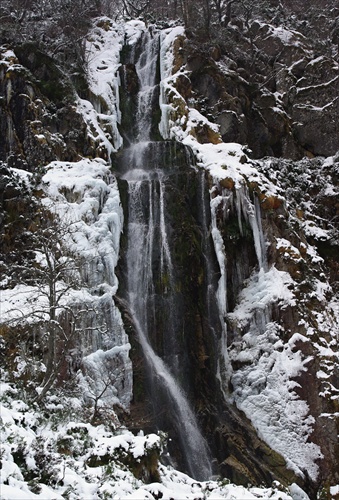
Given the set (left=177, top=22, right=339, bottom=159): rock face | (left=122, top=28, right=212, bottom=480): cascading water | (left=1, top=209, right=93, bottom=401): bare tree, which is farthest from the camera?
(left=177, top=22, right=339, bottom=159): rock face

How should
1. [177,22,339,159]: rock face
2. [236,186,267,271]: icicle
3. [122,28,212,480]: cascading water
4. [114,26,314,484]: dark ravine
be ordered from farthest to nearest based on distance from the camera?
1. [177,22,339,159]: rock face
2. [236,186,267,271]: icicle
3. [122,28,212,480]: cascading water
4. [114,26,314,484]: dark ravine

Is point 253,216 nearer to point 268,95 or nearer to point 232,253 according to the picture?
point 232,253

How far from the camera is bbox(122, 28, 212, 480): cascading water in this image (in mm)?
11195

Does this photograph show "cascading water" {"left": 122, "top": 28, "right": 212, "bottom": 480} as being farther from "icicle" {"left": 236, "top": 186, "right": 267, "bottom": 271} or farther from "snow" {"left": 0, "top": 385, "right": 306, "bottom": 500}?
"snow" {"left": 0, "top": 385, "right": 306, "bottom": 500}

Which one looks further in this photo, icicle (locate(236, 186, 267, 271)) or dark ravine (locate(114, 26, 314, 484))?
icicle (locate(236, 186, 267, 271))

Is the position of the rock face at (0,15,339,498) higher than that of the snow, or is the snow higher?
the rock face at (0,15,339,498)

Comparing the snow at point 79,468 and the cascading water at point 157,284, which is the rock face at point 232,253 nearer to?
the cascading water at point 157,284

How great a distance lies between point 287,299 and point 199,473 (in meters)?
5.12

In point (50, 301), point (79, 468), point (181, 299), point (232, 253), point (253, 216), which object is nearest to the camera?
point (79, 468)

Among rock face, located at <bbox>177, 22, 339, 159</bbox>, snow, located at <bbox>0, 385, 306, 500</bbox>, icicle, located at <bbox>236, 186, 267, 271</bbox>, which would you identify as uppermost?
rock face, located at <bbox>177, 22, 339, 159</bbox>

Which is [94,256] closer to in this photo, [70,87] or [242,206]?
[242,206]

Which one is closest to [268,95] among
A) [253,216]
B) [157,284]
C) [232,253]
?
[253,216]

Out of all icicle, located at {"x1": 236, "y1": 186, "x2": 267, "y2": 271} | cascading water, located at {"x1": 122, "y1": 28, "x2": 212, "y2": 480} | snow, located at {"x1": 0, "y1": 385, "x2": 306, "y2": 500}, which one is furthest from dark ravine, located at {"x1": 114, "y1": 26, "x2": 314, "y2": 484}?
snow, located at {"x1": 0, "y1": 385, "x2": 306, "y2": 500}

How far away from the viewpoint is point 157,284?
13.1 meters
